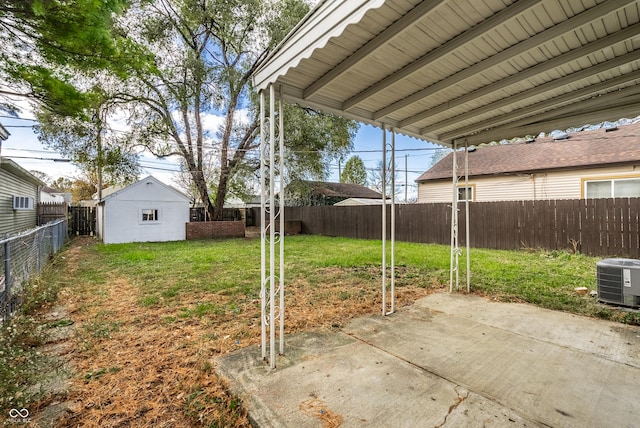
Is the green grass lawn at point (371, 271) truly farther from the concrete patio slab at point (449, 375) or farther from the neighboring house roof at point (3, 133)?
the neighboring house roof at point (3, 133)

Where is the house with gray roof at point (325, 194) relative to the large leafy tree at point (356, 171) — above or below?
below

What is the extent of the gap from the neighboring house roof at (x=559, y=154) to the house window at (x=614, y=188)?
58 cm

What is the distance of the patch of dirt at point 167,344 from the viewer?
1925 millimetres

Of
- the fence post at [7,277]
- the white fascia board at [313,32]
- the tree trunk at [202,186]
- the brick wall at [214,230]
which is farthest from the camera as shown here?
the tree trunk at [202,186]

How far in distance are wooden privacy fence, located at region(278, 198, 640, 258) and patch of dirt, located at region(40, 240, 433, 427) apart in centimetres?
575

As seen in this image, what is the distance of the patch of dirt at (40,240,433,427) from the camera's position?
1925 mm

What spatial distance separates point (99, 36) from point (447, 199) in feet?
41.7

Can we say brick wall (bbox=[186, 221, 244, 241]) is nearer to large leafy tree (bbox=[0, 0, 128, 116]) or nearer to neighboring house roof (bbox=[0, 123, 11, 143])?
neighboring house roof (bbox=[0, 123, 11, 143])

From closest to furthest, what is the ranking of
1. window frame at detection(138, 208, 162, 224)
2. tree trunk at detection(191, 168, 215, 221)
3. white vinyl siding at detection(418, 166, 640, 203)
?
white vinyl siding at detection(418, 166, 640, 203)
window frame at detection(138, 208, 162, 224)
tree trunk at detection(191, 168, 215, 221)

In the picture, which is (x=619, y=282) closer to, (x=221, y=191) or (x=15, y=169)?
(x=15, y=169)

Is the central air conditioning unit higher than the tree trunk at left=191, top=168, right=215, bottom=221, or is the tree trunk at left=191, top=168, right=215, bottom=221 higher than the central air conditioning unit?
the tree trunk at left=191, top=168, right=215, bottom=221

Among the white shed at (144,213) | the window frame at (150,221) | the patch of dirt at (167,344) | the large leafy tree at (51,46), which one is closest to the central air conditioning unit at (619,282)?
the patch of dirt at (167,344)

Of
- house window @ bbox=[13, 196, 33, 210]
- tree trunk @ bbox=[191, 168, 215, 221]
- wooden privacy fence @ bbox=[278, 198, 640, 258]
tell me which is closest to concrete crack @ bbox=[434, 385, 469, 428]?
wooden privacy fence @ bbox=[278, 198, 640, 258]

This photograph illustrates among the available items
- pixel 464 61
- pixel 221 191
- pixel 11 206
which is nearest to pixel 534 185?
pixel 464 61
